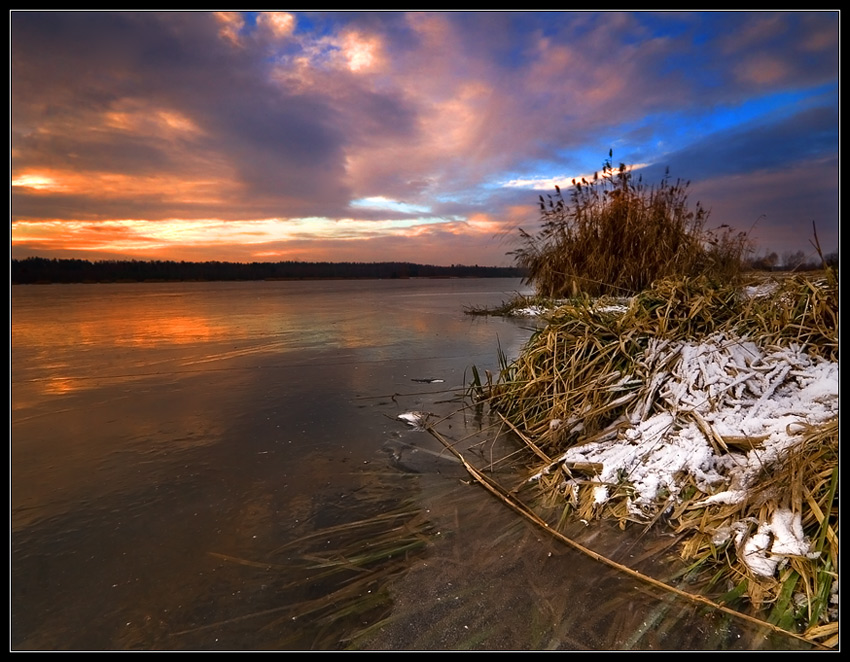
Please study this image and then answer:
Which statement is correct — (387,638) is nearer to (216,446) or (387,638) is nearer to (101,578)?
(101,578)

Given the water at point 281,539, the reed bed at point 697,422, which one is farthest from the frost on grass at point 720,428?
the water at point 281,539

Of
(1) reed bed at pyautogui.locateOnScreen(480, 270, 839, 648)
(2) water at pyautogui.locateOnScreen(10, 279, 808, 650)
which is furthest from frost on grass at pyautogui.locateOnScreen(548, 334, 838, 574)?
(2) water at pyautogui.locateOnScreen(10, 279, 808, 650)

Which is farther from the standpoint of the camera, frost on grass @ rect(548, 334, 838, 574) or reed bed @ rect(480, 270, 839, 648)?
frost on grass @ rect(548, 334, 838, 574)

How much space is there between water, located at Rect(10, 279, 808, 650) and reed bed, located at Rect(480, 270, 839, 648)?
234 mm

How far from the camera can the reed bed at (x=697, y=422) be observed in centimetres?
154

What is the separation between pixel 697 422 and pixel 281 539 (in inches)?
93.9

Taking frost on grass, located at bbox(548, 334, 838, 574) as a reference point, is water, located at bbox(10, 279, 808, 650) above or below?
below

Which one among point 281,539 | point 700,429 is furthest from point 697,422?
point 281,539

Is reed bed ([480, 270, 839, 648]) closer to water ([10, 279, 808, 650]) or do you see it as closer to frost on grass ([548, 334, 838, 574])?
frost on grass ([548, 334, 838, 574])

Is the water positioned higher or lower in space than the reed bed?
lower

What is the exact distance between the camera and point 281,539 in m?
2.04

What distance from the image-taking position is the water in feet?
4.95

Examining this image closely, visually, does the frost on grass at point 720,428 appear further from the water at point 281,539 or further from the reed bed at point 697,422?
the water at point 281,539

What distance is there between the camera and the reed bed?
1.54 meters
